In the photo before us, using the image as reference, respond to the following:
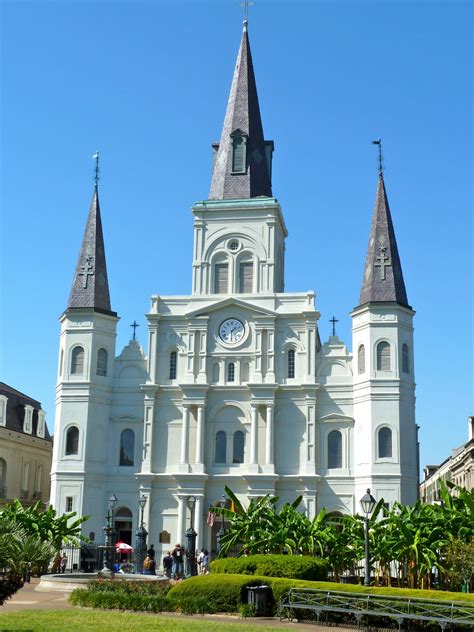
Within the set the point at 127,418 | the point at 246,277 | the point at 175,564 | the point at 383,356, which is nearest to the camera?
the point at 175,564

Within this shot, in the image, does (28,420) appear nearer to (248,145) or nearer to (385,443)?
(248,145)

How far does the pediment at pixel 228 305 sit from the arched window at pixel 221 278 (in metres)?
1.57

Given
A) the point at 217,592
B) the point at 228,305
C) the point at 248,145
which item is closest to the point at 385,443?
the point at 228,305

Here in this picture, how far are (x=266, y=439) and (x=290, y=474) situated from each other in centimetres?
254

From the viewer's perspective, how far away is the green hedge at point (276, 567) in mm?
26241

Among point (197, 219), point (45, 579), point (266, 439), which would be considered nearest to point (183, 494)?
point (266, 439)

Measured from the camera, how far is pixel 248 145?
195ft

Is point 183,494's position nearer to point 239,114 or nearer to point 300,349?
point 300,349

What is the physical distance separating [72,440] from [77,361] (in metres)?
5.02

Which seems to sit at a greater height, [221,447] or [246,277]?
[246,277]

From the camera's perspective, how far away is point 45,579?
2958cm

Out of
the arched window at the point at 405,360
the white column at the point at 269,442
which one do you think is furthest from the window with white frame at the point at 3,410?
the arched window at the point at 405,360

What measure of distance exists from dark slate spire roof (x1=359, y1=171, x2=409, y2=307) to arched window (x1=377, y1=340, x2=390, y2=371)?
273 cm

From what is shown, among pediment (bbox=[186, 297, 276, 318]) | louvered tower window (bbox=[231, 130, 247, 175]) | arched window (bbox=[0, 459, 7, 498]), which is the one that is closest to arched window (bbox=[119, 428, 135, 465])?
pediment (bbox=[186, 297, 276, 318])
